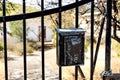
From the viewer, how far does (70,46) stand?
2182 millimetres

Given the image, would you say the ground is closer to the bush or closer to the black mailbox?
the bush

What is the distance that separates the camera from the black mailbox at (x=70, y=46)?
2154 millimetres

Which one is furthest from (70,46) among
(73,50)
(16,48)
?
(16,48)

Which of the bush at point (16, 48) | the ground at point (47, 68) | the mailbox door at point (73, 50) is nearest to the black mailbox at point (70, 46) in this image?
the mailbox door at point (73, 50)

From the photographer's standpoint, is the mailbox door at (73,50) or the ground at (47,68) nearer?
the mailbox door at (73,50)

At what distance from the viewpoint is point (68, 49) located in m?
2.18

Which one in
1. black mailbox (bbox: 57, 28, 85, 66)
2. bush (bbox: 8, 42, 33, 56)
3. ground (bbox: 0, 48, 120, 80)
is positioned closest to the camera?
black mailbox (bbox: 57, 28, 85, 66)

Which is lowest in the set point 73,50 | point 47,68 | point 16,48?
point 47,68

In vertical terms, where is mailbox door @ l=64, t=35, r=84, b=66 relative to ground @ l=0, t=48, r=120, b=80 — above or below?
above

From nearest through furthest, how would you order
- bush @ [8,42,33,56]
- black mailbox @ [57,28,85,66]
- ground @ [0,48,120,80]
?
black mailbox @ [57,28,85,66] < bush @ [8,42,33,56] < ground @ [0,48,120,80]

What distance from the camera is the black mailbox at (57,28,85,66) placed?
215 centimetres

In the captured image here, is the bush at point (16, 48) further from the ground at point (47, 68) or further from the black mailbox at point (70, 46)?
the black mailbox at point (70, 46)

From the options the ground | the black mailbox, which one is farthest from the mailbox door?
the ground

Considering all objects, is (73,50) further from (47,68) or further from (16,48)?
(47,68)
